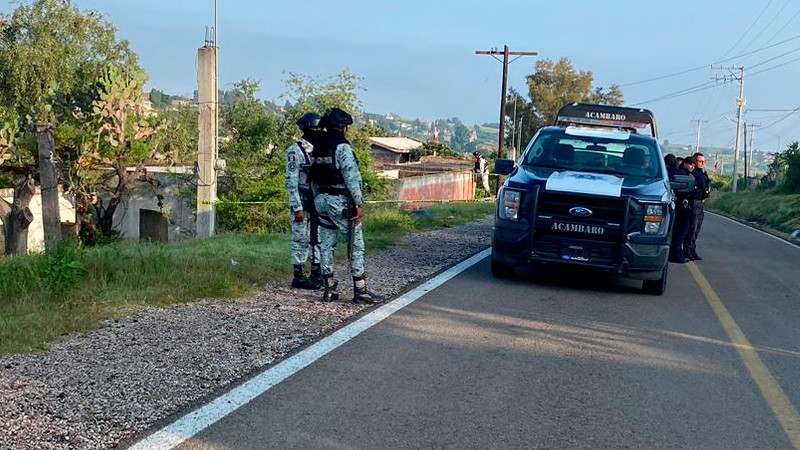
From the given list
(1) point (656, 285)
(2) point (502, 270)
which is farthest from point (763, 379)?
(2) point (502, 270)

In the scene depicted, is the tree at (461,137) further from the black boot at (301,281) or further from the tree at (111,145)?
the black boot at (301,281)

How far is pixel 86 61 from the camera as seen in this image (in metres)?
41.5

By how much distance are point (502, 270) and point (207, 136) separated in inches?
438

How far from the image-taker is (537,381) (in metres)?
5.71

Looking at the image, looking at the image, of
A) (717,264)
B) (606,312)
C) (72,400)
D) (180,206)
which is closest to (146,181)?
(180,206)

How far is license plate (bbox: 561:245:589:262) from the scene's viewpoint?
9.23 m

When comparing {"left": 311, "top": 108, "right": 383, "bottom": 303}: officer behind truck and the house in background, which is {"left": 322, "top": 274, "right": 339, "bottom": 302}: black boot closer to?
{"left": 311, "top": 108, "right": 383, "bottom": 303}: officer behind truck

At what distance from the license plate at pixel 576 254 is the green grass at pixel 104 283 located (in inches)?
124

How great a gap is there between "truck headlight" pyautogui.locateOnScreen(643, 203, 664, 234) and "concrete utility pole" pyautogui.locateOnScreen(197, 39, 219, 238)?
40.4 feet

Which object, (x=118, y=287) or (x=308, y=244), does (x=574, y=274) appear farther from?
(x=118, y=287)

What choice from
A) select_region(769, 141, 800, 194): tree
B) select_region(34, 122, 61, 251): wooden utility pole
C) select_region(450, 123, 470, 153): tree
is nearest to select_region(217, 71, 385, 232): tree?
select_region(34, 122, 61, 251): wooden utility pole

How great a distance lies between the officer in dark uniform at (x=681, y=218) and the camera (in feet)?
43.6

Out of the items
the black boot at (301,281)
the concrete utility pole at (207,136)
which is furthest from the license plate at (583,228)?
the concrete utility pole at (207,136)

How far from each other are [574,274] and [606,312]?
255 cm
